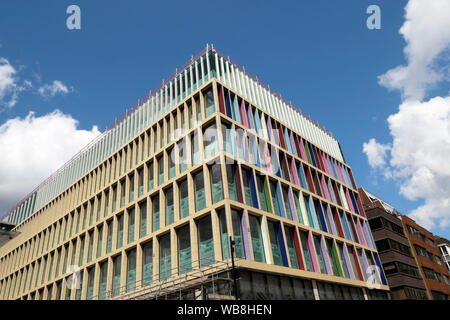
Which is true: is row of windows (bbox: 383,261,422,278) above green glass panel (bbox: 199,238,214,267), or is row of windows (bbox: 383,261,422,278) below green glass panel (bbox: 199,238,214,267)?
above

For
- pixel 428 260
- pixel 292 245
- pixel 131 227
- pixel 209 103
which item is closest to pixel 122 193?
pixel 131 227

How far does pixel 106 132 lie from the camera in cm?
4319

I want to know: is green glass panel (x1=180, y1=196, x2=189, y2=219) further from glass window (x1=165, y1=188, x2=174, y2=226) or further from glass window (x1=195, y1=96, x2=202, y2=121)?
glass window (x1=195, y1=96, x2=202, y2=121)

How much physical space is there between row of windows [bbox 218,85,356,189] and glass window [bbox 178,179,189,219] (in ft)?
23.2

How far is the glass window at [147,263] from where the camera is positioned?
87.2ft

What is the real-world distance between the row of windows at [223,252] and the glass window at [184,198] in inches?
43.0

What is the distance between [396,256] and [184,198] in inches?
1378

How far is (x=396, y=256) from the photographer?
46156 millimetres

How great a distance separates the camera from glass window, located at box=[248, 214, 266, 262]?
929 inches

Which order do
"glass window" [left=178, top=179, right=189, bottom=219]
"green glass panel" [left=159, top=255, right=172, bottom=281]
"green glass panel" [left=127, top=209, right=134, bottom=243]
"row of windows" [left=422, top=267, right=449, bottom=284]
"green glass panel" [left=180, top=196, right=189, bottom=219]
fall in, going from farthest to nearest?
"row of windows" [left=422, top=267, right=449, bottom=284] → "green glass panel" [left=127, top=209, right=134, bottom=243] → "glass window" [left=178, top=179, right=189, bottom=219] → "green glass panel" [left=180, top=196, right=189, bottom=219] → "green glass panel" [left=159, top=255, right=172, bottom=281]

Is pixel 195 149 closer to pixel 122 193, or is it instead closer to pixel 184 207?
pixel 184 207

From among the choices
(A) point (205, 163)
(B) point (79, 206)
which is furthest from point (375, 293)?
(B) point (79, 206)

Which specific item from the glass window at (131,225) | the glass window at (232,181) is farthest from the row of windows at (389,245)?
the glass window at (131,225)

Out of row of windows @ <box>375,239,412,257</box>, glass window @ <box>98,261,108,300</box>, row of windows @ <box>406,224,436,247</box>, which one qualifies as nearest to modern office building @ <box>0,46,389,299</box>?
glass window @ <box>98,261,108,300</box>
